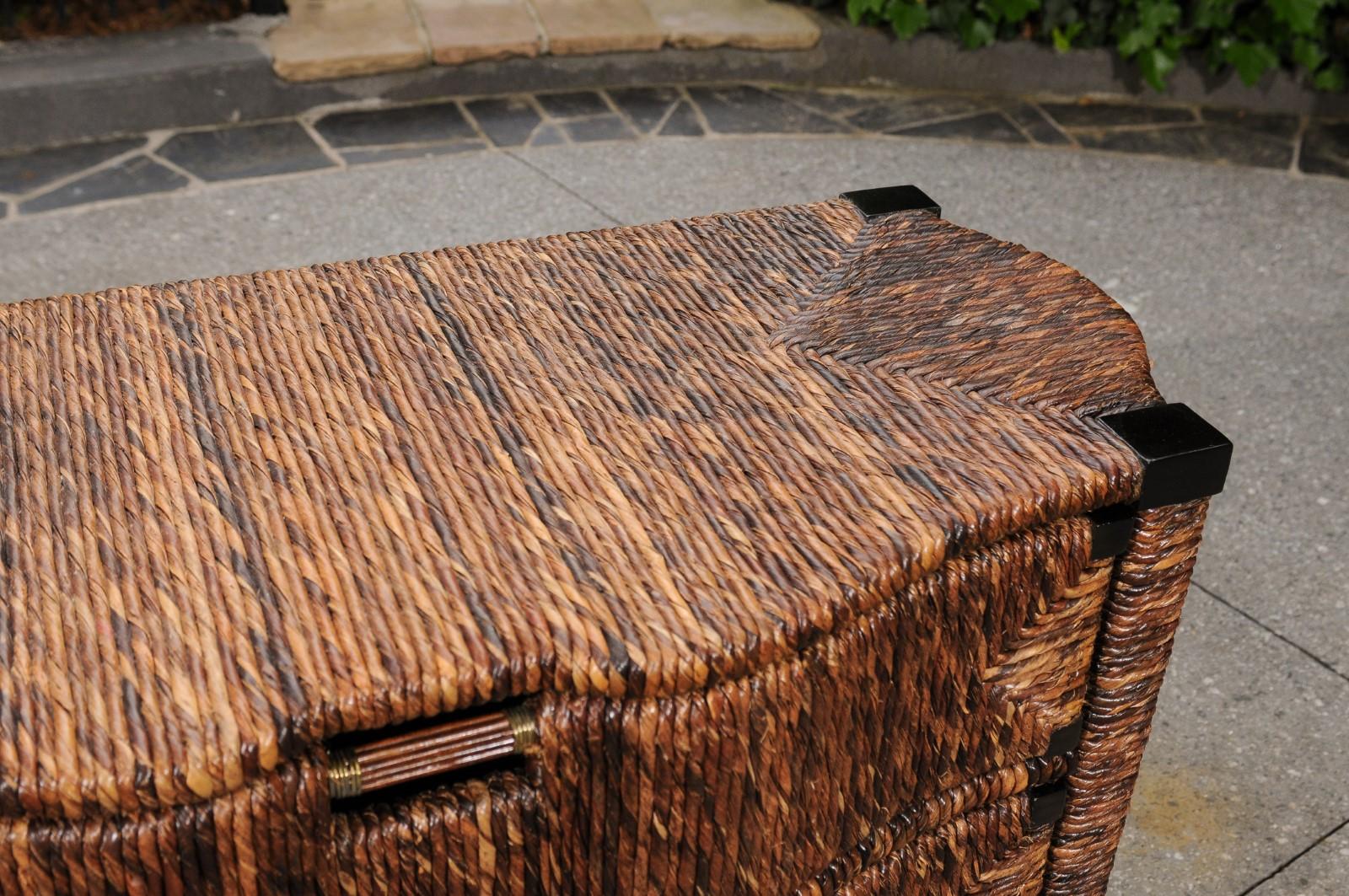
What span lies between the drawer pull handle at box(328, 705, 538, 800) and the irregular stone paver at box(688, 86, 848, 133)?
2.34 metres

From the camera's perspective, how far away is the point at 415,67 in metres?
2.98

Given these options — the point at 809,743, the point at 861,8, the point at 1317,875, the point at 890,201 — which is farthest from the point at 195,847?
the point at 861,8

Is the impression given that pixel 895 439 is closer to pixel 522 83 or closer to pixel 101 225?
pixel 101 225

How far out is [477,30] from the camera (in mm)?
3053

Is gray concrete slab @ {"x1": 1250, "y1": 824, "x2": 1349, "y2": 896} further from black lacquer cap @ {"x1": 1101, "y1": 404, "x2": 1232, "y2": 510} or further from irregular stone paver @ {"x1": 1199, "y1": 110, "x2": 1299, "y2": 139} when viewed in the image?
irregular stone paver @ {"x1": 1199, "y1": 110, "x2": 1299, "y2": 139}

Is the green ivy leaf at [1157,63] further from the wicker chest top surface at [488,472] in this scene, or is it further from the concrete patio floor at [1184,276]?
the wicker chest top surface at [488,472]

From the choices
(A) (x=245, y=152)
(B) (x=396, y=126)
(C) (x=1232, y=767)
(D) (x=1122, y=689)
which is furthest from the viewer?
(B) (x=396, y=126)

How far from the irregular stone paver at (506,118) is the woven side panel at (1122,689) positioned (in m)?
2.10

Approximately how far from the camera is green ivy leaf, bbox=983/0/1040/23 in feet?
10.1

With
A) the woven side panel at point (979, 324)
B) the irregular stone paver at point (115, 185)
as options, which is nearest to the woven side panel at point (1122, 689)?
the woven side panel at point (979, 324)

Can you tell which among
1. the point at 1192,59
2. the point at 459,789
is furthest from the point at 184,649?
the point at 1192,59

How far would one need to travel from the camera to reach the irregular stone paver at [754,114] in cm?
297

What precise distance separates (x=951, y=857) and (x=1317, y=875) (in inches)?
21.2

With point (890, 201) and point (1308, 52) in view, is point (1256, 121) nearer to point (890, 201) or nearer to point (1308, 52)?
point (1308, 52)
